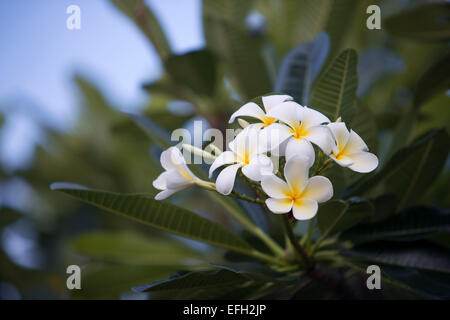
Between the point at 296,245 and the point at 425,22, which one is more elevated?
the point at 425,22

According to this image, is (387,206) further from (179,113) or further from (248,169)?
(179,113)

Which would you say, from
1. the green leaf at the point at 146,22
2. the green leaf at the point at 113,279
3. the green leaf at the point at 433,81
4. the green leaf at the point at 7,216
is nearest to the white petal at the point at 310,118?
the green leaf at the point at 433,81

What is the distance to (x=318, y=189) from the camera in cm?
69

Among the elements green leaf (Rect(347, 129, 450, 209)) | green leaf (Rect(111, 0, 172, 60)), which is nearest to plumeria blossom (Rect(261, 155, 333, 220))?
green leaf (Rect(347, 129, 450, 209))

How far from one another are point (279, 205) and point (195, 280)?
261 mm

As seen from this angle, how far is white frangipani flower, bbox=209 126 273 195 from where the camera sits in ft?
2.18

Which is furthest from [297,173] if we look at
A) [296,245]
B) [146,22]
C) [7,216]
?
[7,216]

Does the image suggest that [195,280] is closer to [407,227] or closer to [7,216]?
[407,227]

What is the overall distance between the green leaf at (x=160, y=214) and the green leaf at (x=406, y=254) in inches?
10.4

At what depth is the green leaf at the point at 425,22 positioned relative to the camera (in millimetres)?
1389
